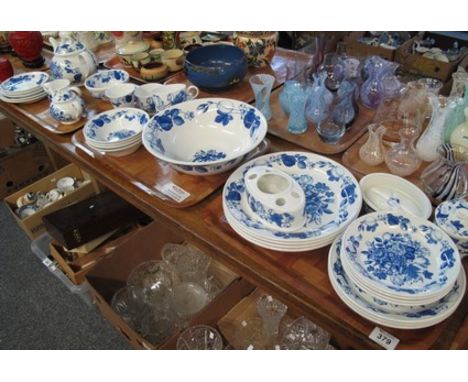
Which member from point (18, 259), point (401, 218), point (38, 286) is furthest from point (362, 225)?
point (18, 259)

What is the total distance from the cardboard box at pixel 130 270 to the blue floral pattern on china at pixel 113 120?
0.34m

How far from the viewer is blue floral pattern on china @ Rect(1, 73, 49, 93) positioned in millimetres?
1370

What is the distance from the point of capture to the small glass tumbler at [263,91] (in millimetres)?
1104

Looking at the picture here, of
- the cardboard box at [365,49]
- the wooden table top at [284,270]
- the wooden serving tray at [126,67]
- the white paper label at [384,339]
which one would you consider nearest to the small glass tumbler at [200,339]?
the wooden table top at [284,270]

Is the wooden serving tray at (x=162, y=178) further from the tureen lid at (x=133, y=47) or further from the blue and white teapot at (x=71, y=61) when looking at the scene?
the tureen lid at (x=133, y=47)

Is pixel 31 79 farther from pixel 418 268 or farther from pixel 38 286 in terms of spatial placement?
pixel 418 268

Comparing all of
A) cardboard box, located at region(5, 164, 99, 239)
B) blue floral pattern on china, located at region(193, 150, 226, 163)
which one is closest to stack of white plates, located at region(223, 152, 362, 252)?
blue floral pattern on china, located at region(193, 150, 226, 163)

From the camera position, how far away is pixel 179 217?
0.87 metres

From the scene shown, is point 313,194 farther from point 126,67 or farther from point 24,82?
point 24,82

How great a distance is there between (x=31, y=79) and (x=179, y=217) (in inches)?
38.3

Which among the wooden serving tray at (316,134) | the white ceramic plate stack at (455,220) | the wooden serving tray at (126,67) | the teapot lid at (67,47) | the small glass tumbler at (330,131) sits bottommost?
the wooden serving tray at (316,134)

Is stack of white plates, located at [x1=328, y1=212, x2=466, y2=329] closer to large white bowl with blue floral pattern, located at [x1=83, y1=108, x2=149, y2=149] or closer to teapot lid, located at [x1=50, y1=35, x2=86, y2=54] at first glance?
large white bowl with blue floral pattern, located at [x1=83, y1=108, x2=149, y2=149]

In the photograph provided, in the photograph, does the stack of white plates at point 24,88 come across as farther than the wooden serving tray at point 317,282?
Yes

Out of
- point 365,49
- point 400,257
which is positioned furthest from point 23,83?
point 365,49
